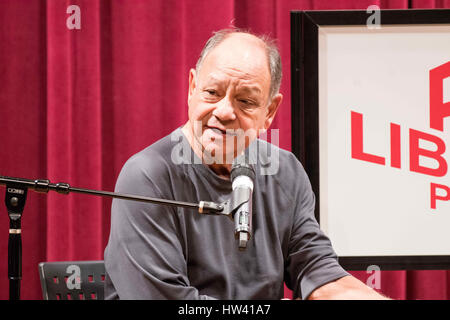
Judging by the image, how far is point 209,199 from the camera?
1462 mm

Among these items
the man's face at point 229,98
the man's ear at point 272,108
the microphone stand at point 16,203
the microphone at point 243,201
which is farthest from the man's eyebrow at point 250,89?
the microphone stand at point 16,203

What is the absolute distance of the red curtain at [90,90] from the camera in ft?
7.78

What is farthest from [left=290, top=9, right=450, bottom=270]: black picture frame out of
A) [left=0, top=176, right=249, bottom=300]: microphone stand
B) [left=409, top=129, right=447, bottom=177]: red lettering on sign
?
[left=0, top=176, right=249, bottom=300]: microphone stand

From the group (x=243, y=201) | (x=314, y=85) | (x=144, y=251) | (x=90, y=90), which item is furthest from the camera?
(x=90, y=90)

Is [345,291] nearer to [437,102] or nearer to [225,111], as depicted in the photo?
[225,111]

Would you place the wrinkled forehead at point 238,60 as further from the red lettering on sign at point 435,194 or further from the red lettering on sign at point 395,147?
the red lettering on sign at point 435,194

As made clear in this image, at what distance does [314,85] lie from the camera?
2033 mm

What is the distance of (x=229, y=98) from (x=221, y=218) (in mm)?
328

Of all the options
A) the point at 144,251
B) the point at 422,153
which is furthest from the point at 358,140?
the point at 144,251

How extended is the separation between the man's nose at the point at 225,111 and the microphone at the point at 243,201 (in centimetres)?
28

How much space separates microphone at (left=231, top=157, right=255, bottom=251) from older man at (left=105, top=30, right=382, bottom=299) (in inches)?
10.9

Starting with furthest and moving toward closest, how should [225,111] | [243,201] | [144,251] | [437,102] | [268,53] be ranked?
[437,102] → [268,53] → [225,111] → [144,251] → [243,201]
